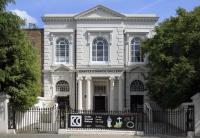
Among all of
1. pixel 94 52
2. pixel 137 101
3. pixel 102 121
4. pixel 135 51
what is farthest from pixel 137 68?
pixel 102 121

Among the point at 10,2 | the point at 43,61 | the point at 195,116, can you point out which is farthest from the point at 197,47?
the point at 43,61

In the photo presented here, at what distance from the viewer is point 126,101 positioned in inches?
2286

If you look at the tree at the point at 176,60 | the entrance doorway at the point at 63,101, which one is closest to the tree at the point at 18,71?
the tree at the point at 176,60

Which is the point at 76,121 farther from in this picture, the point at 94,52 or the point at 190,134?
the point at 94,52

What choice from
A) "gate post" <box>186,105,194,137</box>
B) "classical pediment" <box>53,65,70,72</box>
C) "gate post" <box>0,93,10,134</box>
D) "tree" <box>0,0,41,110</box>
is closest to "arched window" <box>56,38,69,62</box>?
"classical pediment" <box>53,65,70,72</box>

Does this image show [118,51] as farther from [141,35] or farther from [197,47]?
[197,47]

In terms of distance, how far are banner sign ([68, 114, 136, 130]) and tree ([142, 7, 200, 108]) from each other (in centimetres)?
650

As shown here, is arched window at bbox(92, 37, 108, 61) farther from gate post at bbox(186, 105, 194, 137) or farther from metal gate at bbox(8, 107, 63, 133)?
gate post at bbox(186, 105, 194, 137)

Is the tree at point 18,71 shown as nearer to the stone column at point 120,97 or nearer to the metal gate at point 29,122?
the metal gate at point 29,122

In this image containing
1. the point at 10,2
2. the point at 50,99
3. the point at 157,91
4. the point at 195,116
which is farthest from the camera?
the point at 50,99

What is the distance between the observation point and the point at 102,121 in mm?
29422

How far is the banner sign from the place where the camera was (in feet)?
96.3

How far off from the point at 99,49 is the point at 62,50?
4381mm

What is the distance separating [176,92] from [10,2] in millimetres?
18512
